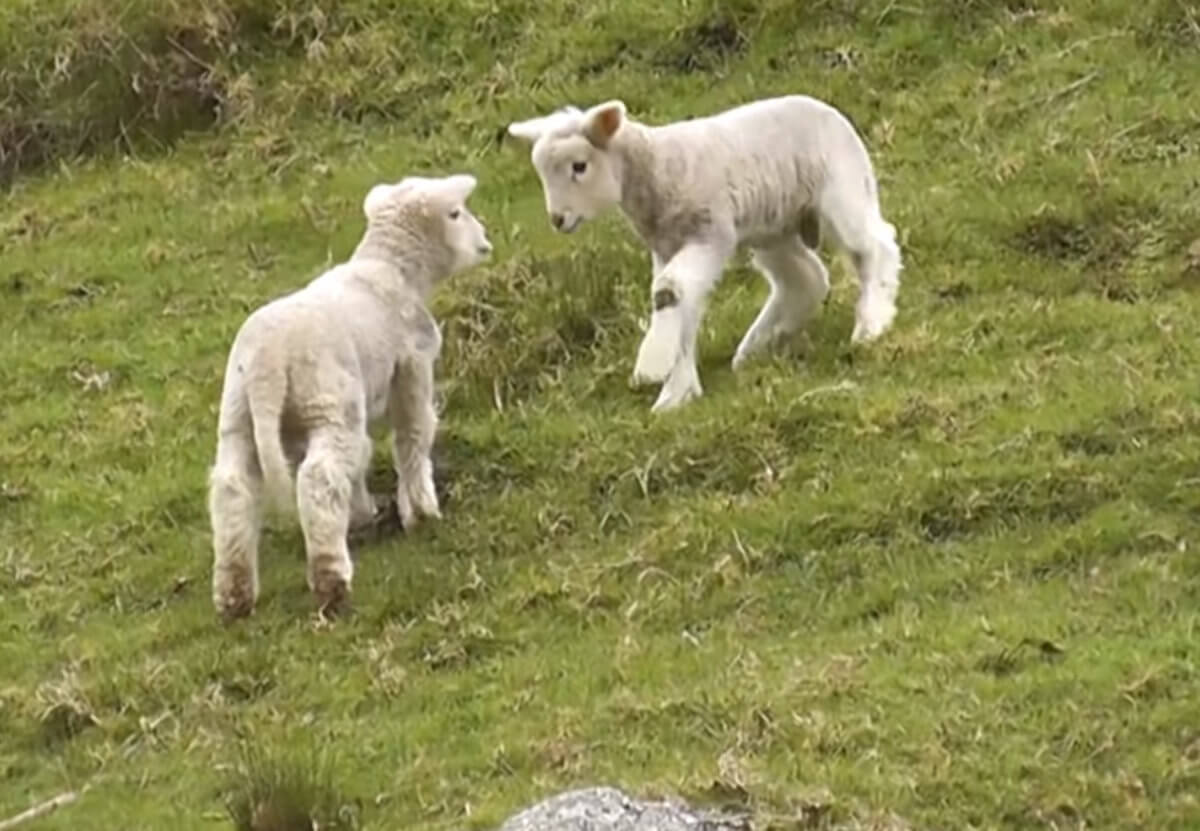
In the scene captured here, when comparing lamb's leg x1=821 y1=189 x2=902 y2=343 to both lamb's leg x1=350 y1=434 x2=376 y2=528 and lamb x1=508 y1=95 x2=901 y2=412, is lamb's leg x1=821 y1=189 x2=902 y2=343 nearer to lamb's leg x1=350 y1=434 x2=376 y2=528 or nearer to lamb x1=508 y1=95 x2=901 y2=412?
lamb x1=508 y1=95 x2=901 y2=412

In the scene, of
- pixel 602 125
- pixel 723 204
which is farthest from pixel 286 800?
pixel 723 204

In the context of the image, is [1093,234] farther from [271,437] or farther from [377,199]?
[271,437]

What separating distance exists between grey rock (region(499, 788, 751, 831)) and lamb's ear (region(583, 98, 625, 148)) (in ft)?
15.4

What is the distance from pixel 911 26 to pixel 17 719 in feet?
26.8

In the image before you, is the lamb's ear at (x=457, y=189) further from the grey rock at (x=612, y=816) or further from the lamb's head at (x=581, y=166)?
the grey rock at (x=612, y=816)

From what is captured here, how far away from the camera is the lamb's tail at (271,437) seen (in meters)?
10.5

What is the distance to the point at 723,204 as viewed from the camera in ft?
40.4

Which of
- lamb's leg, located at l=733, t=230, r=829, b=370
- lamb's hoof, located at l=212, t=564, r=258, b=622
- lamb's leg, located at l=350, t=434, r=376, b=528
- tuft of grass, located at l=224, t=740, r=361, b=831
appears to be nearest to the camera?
tuft of grass, located at l=224, t=740, r=361, b=831

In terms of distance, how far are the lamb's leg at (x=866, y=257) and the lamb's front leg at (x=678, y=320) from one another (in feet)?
1.99

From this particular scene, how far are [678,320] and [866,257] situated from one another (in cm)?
111

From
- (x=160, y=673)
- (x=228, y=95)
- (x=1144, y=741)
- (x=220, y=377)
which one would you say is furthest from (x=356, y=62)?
(x=1144, y=741)

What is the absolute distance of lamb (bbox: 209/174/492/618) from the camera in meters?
10.7

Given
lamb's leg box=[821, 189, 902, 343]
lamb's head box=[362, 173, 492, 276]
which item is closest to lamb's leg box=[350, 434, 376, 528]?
lamb's head box=[362, 173, 492, 276]

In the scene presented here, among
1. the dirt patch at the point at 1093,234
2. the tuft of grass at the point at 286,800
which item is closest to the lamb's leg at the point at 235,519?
the tuft of grass at the point at 286,800
